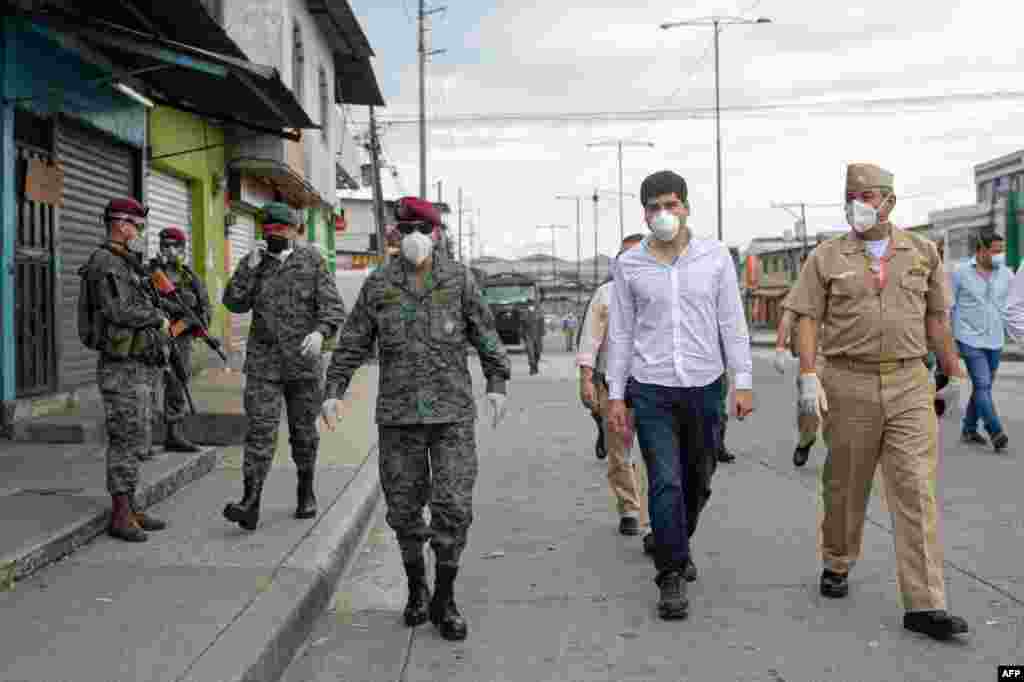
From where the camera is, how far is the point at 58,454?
879 cm

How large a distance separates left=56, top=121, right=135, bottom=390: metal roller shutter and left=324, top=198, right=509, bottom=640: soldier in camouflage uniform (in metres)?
5.96

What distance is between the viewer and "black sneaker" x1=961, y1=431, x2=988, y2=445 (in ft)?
35.3

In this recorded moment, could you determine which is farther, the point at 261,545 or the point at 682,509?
the point at 261,545

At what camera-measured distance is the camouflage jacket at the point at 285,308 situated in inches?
262

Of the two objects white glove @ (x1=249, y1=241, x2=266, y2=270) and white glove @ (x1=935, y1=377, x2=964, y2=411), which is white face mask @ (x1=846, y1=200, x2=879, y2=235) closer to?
white glove @ (x1=935, y1=377, x2=964, y2=411)

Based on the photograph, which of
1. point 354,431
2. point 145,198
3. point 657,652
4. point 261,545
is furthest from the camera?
point 145,198

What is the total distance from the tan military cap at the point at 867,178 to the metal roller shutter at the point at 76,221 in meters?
7.18

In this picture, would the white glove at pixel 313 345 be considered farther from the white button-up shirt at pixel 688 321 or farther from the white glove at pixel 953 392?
the white glove at pixel 953 392

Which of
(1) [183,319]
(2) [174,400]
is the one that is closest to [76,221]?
(1) [183,319]

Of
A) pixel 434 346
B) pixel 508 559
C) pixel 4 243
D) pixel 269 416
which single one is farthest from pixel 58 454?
pixel 434 346

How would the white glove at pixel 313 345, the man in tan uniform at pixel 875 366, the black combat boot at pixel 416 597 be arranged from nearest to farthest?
the man in tan uniform at pixel 875 366 < the black combat boot at pixel 416 597 < the white glove at pixel 313 345

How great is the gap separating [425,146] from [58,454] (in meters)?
26.4

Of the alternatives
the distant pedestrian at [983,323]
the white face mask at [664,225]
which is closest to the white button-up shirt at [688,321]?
the white face mask at [664,225]

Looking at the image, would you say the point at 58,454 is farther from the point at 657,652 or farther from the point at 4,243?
the point at 657,652
